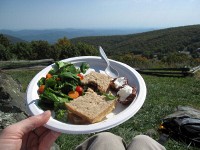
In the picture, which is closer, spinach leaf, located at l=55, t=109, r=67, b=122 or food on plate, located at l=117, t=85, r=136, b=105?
spinach leaf, located at l=55, t=109, r=67, b=122

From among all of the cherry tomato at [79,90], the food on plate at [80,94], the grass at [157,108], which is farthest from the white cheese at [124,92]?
the grass at [157,108]

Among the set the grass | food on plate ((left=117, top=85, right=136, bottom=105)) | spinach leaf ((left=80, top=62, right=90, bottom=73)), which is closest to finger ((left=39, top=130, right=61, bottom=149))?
food on plate ((left=117, top=85, right=136, bottom=105))

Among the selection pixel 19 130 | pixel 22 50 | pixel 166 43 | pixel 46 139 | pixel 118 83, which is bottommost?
pixel 166 43

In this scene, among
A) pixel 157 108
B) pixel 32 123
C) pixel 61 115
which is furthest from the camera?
pixel 157 108

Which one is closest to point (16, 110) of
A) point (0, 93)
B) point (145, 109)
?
point (0, 93)

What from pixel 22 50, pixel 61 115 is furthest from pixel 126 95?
pixel 22 50

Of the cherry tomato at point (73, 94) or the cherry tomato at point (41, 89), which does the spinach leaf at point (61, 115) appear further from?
the cherry tomato at point (41, 89)

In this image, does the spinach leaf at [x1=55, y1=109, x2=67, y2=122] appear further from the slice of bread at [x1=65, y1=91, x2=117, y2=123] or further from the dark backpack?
the dark backpack

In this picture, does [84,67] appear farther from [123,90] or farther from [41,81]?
[123,90]
